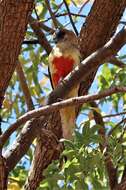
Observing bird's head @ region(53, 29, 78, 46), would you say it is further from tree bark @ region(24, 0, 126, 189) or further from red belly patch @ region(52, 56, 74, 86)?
tree bark @ region(24, 0, 126, 189)

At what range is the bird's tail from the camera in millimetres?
3379

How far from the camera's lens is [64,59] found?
3896 millimetres

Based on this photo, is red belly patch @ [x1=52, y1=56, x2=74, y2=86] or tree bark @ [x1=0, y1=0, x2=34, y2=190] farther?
red belly patch @ [x1=52, y1=56, x2=74, y2=86]

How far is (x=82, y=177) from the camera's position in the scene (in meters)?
2.51

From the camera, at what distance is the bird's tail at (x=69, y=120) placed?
133 inches

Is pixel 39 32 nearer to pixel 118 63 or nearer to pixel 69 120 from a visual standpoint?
pixel 118 63

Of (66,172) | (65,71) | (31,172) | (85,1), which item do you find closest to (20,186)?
(31,172)

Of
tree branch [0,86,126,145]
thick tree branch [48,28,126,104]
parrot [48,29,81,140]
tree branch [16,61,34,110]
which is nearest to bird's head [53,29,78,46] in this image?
parrot [48,29,81,140]

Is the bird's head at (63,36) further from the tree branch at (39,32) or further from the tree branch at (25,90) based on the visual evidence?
the tree branch at (25,90)

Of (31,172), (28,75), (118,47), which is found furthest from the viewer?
(28,75)

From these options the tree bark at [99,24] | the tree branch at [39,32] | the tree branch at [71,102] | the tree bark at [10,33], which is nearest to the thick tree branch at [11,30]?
the tree bark at [10,33]

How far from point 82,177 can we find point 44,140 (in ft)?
2.75

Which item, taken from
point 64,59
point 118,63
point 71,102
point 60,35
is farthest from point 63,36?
point 71,102

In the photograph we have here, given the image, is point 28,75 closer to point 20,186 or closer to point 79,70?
point 20,186
